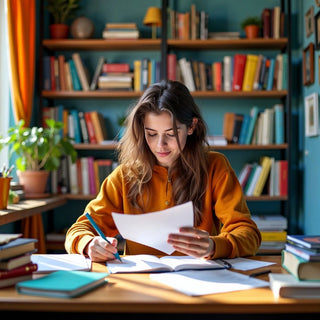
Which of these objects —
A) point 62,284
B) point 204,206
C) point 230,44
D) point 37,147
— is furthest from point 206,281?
point 230,44

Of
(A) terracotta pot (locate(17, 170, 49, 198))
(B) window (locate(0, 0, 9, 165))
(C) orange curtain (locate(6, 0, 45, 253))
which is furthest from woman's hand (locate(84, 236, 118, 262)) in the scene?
(B) window (locate(0, 0, 9, 165))

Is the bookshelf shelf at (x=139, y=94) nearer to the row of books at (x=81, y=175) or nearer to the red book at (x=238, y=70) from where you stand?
the red book at (x=238, y=70)

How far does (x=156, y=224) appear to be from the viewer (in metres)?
1.35

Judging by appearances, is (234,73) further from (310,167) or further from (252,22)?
(310,167)

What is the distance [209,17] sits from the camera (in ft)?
12.0

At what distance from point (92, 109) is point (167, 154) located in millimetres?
2144

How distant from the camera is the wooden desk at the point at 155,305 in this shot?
3.31ft

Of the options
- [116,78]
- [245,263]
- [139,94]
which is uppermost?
[116,78]

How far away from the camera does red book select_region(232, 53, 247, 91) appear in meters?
3.43

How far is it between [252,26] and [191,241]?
8.16 ft

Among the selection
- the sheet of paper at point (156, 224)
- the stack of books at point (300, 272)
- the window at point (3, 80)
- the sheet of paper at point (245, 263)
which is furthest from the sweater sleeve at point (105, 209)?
the window at point (3, 80)

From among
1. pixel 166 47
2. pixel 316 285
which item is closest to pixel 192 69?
pixel 166 47

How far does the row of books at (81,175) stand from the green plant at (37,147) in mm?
382

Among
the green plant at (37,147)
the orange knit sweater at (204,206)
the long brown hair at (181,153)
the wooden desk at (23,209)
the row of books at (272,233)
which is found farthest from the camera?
the row of books at (272,233)
